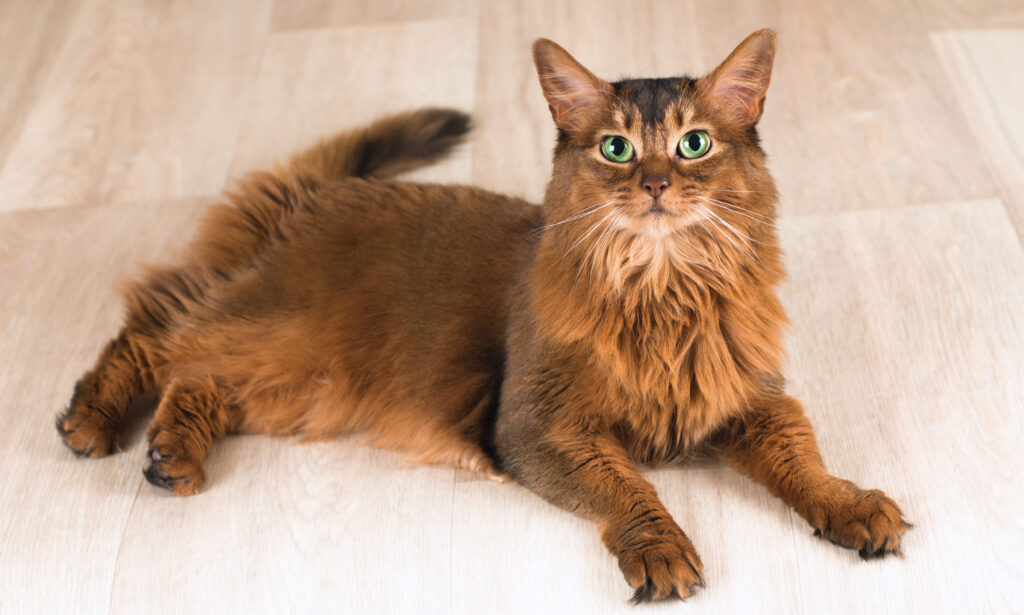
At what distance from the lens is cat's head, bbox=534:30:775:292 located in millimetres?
1798

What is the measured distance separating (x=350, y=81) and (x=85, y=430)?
5.06 feet

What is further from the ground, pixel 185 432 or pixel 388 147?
pixel 388 147

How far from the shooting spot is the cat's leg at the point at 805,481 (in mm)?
1828

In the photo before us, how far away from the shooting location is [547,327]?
1940 mm

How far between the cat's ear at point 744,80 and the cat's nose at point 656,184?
233mm

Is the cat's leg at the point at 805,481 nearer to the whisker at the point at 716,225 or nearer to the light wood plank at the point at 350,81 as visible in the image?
the whisker at the point at 716,225

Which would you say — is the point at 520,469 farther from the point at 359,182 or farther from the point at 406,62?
the point at 406,62

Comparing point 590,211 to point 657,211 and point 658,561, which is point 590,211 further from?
point 658,561

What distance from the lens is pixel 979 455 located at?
206 cm

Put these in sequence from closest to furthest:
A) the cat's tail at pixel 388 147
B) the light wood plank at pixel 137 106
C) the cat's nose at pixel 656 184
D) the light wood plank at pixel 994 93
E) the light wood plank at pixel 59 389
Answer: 1. the cat's nose at pixel 656 184
2. the light wood plank at pixel 59 389
3. the cat's tail at pixel 388 147
4. the light wood plank at pixel 994 93
5. the light wood plank at pixel 137 106

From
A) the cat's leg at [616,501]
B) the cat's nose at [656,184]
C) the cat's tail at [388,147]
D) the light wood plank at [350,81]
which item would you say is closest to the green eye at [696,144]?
the cat's nose at [656,184]

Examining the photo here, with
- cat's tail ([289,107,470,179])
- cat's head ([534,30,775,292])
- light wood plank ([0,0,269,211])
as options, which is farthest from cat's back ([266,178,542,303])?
light wood plank ([0,0,269,211])

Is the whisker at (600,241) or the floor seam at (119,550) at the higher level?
the whisker at (600,241)

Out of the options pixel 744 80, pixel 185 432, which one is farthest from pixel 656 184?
pixel 185 432
